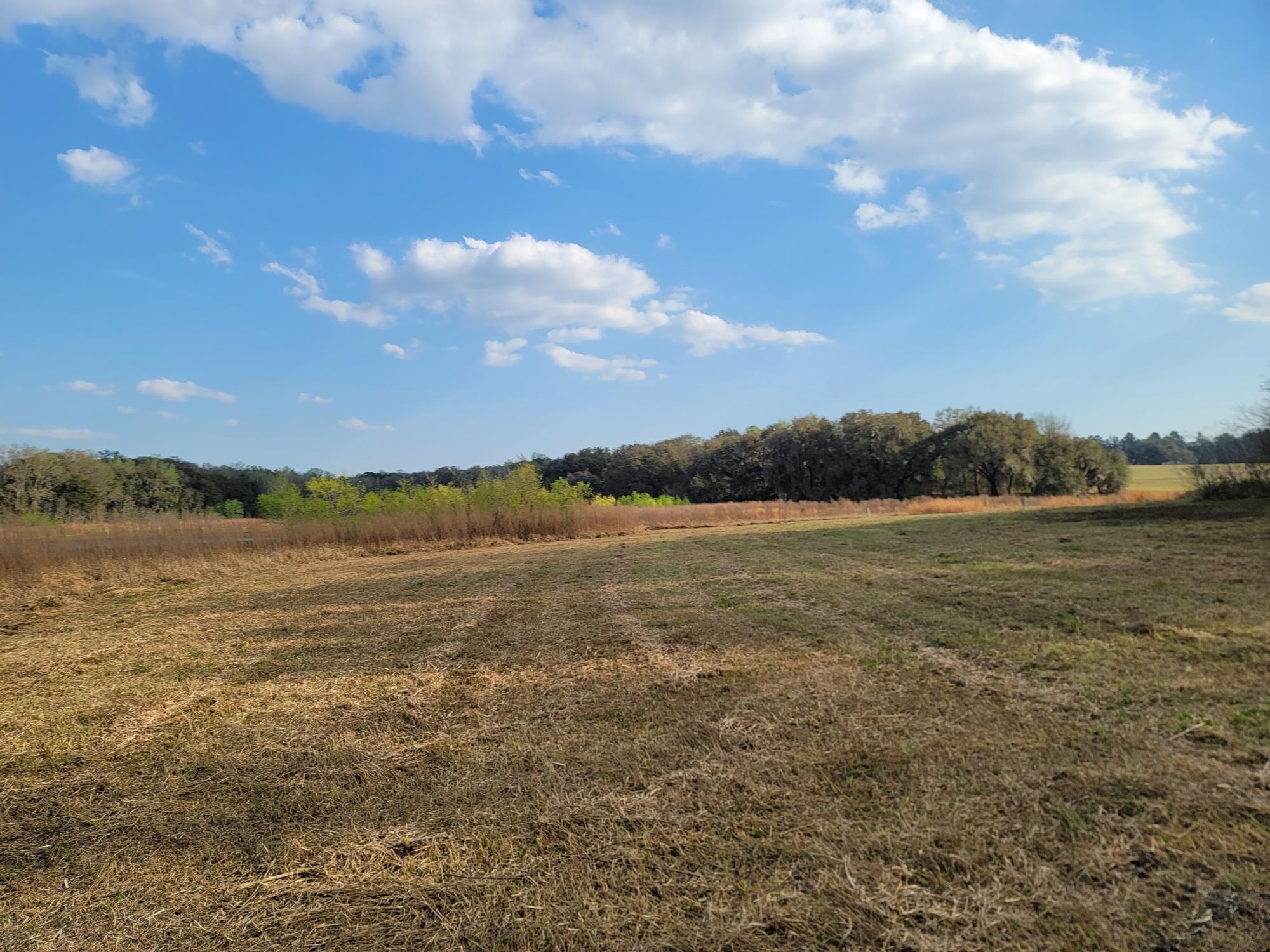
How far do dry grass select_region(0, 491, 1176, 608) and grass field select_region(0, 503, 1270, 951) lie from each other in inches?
305

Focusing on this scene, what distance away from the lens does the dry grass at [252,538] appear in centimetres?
1286

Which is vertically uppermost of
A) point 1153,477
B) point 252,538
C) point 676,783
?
point 1153,477

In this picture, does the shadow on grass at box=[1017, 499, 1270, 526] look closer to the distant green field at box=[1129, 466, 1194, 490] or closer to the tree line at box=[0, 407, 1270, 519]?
the tree line at box=[0, 407, 1270, 519]

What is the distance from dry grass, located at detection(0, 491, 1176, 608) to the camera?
506 inches

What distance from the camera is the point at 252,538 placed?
20.5m

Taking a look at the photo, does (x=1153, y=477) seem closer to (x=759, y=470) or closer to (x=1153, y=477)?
(x=1153, y=477)

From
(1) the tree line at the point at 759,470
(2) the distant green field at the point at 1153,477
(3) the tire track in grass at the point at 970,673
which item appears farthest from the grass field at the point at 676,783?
(2) the distant green field at the point at 1153,477

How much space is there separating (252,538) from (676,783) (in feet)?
71.5

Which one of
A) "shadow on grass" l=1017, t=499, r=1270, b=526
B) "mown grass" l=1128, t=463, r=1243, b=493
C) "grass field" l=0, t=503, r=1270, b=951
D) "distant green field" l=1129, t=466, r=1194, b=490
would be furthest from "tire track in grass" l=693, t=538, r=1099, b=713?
"distant green field" l=1129, t=466, r=1194, b=490

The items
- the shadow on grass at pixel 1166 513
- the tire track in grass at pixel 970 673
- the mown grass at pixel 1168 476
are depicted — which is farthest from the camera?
the mown grass at pixel 1168 476

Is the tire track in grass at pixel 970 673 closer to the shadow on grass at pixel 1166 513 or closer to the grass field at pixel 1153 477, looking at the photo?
the shadow on grass at pixel 1166 513

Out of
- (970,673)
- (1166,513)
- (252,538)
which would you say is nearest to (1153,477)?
(1166,513)

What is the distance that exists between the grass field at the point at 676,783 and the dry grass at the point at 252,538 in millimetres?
7758

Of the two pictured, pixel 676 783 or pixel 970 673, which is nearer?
pixel 676 783
